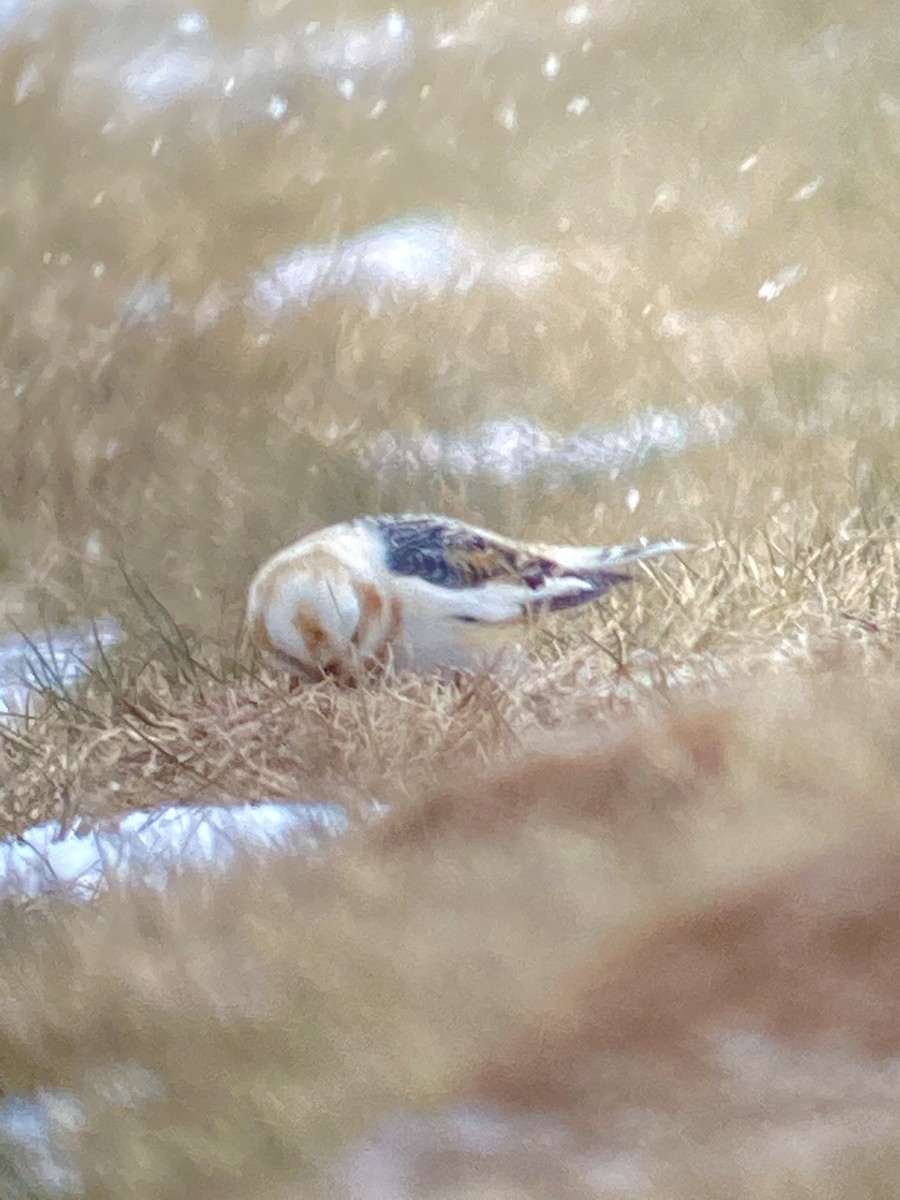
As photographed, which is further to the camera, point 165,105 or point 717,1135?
point 165,105

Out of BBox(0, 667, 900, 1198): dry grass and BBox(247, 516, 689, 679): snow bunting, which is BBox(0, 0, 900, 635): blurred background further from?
BBox(0, 667, 900, 1198): dry grass

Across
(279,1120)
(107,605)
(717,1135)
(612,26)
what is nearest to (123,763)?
(107,605)

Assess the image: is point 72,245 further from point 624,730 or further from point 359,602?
point 624,730

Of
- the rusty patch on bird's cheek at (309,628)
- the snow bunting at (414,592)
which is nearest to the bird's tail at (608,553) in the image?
the snow bunting at (414,592)

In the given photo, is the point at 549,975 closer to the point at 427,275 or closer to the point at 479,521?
the point at 479,521

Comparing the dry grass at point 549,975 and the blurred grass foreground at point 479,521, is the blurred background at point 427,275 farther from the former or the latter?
the dry grass at point 549,975
